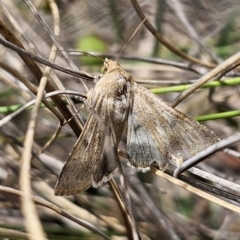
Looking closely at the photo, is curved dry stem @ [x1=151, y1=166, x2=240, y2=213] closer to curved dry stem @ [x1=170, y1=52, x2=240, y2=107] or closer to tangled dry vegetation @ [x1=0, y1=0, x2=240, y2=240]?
tangled dry vegetation @ [x1=0, y1=0, x2=240, y2=240]

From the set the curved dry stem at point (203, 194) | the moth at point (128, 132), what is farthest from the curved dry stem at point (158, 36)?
the curved dry stem at point (203, 194)

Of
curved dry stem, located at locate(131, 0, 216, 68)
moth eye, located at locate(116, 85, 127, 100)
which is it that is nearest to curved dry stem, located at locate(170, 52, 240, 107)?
moth eye, located at locate(116, 85, 127, 100)

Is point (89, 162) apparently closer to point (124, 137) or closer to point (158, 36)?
point (124, 137)

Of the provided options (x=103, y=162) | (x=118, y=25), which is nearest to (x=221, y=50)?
(x=118, y=25)

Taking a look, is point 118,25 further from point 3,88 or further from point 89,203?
point 89,203

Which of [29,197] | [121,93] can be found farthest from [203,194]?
[29,197]

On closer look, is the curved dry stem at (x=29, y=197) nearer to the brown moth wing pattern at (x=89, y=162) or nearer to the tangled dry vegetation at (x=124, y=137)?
the tangled dry vegetation at (x=124, y=137)

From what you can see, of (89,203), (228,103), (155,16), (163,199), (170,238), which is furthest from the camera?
(155,16)
